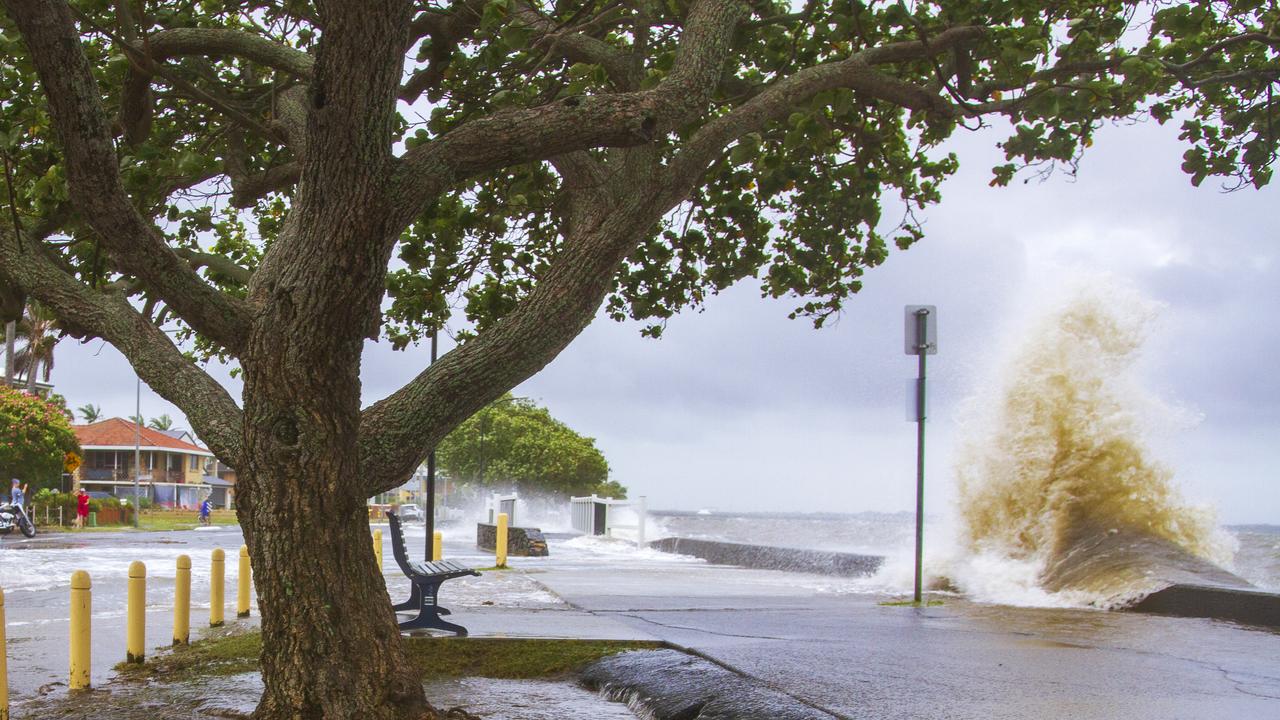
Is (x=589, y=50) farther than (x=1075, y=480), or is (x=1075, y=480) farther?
(x=1075, y=480)

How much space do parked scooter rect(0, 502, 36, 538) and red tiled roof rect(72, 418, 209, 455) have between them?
50324mm

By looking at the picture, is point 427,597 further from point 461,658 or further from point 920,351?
point 920,351

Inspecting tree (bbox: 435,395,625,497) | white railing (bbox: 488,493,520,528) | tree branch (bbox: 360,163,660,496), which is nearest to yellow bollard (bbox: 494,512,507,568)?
white railing (bbox: 488,493,520,528)

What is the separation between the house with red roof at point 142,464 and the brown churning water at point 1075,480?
7255 centimetres

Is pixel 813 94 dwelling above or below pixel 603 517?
above

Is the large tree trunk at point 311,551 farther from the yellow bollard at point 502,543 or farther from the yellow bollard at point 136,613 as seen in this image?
the yellow bollard at point 502,543

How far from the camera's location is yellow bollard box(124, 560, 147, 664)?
7238 millimetres

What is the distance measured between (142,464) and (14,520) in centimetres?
5938

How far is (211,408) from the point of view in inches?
222

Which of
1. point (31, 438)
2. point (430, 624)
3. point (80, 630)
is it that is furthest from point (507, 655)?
point (31, 438)

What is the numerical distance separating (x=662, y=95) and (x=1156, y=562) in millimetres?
8307

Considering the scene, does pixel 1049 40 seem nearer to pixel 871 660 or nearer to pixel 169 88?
pixel 871 660

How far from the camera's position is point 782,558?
1920cm

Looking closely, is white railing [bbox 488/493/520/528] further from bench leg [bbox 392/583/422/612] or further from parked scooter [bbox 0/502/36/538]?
bench leg [bbox 392/583/422/612]
